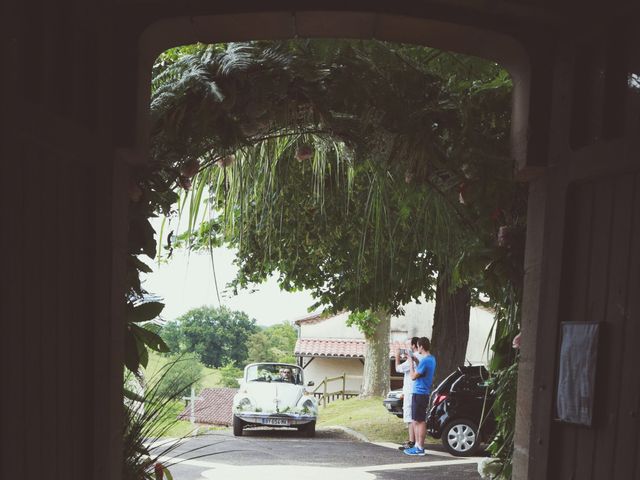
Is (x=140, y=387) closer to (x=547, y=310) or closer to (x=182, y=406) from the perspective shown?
(x=182, y=406)

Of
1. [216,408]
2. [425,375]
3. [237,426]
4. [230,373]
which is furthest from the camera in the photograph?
[230,373]

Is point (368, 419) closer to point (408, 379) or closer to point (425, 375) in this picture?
point (408, 379)

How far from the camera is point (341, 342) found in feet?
97.1

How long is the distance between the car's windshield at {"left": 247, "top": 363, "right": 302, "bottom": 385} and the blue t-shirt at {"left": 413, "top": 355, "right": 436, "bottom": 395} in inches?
196

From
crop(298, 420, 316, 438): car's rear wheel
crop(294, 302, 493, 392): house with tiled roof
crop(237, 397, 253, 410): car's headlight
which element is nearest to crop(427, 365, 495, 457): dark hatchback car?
crop(298, 420, 316, 438): car's rear wheel

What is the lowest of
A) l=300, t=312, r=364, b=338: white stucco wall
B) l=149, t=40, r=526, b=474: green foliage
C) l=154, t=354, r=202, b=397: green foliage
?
l=300, t=312, r=364, b=338: white stucco wall

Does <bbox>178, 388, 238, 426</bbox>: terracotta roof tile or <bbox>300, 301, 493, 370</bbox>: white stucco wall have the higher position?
<bbox>300, 301, 493, 370</bbox>: white stucco wall

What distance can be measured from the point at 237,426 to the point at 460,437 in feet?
14.7

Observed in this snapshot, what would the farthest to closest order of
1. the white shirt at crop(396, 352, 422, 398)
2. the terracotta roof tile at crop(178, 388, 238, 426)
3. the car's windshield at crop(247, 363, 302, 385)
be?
the terracotta roof tile at crop(178, 388, 238, 426)
the car's windshield at crop(247, 363, 302, 385)
the white shirt at crop(396, 352, 422, 398)

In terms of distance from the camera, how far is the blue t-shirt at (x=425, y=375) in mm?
10320

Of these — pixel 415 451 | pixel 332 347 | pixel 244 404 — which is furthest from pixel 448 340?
pixel 332 347

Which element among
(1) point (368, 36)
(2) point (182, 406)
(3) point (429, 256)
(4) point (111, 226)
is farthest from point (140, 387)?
(3) point (429, 256)

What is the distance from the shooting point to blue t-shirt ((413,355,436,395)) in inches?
406

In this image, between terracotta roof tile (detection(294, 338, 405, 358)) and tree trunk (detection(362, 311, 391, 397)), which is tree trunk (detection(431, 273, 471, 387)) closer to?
tree trunk (detection(362, 311, 391, 397))
